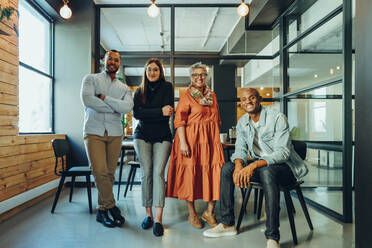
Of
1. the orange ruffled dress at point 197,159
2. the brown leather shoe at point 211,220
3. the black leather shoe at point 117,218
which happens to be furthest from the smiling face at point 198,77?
the black leather shoe at point 117,218

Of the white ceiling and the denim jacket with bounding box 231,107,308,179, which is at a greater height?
the white ceiling

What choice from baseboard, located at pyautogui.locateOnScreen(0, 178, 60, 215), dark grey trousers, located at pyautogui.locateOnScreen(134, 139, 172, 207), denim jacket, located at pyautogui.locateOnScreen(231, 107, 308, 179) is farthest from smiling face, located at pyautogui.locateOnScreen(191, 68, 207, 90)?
baseboard, located at pyautogui.locateOnScreen(0, 178, 60, 215)

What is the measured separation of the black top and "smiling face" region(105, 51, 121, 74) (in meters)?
0.32

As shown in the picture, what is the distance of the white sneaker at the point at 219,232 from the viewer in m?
2.27

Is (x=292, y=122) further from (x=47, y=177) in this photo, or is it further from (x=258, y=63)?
(x=47, y=177)

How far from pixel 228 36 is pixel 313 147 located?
121 inches

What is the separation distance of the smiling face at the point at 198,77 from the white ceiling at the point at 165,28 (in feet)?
8.30

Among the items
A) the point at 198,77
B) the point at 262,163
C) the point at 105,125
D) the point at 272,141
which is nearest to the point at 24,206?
the point at 105,125

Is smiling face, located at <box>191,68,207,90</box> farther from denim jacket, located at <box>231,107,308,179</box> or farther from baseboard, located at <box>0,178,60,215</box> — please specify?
baseboard, located at <box>0,178,60,215</box>

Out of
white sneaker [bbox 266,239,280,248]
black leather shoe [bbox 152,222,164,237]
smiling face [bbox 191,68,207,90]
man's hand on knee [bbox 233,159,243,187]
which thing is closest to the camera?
white sneaker [bbox 266,239,280,248]

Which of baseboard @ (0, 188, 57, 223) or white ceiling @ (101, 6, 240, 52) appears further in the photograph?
white ceiling @ (101, 6, 240, 52)

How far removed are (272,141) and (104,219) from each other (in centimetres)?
173

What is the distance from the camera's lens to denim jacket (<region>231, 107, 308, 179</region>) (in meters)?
2.21

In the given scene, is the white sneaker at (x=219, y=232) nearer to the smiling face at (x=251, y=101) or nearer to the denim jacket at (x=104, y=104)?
the smiling face at (x=251, y=101)
